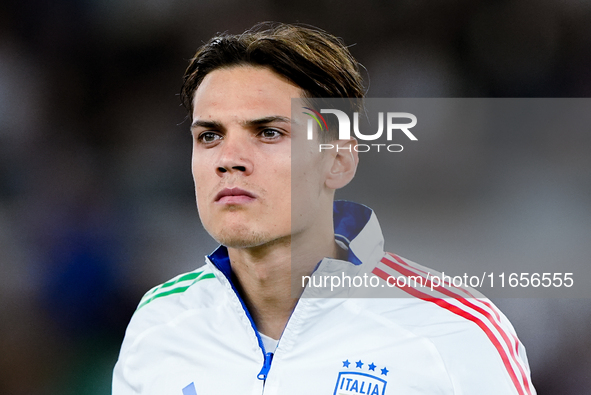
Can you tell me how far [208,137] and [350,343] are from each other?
615mm

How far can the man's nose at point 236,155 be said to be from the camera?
123 centimetres

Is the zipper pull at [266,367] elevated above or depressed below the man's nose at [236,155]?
below

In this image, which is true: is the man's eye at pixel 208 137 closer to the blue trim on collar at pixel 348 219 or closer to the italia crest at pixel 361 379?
the blue trim on collar at pixel 348 219

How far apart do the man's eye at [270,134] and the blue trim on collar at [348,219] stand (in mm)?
335

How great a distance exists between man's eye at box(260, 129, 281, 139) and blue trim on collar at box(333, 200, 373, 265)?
1.10 ft

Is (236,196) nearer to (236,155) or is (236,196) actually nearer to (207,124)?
(236,155)

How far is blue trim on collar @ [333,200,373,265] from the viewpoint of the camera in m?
1.44

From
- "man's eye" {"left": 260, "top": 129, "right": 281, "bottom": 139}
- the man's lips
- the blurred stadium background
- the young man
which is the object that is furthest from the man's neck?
the blurred stadium background

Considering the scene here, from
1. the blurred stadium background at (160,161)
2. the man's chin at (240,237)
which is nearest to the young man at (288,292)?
the man's chin at (240,237)

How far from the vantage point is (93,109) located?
2.87 metres

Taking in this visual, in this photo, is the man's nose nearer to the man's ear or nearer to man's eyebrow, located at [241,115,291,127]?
man's eyebrow, located at [241,115,291,127]

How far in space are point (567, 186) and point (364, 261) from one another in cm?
191

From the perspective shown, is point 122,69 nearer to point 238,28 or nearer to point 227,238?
point 238,28

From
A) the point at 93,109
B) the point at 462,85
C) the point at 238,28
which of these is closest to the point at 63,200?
the point at 93,109
